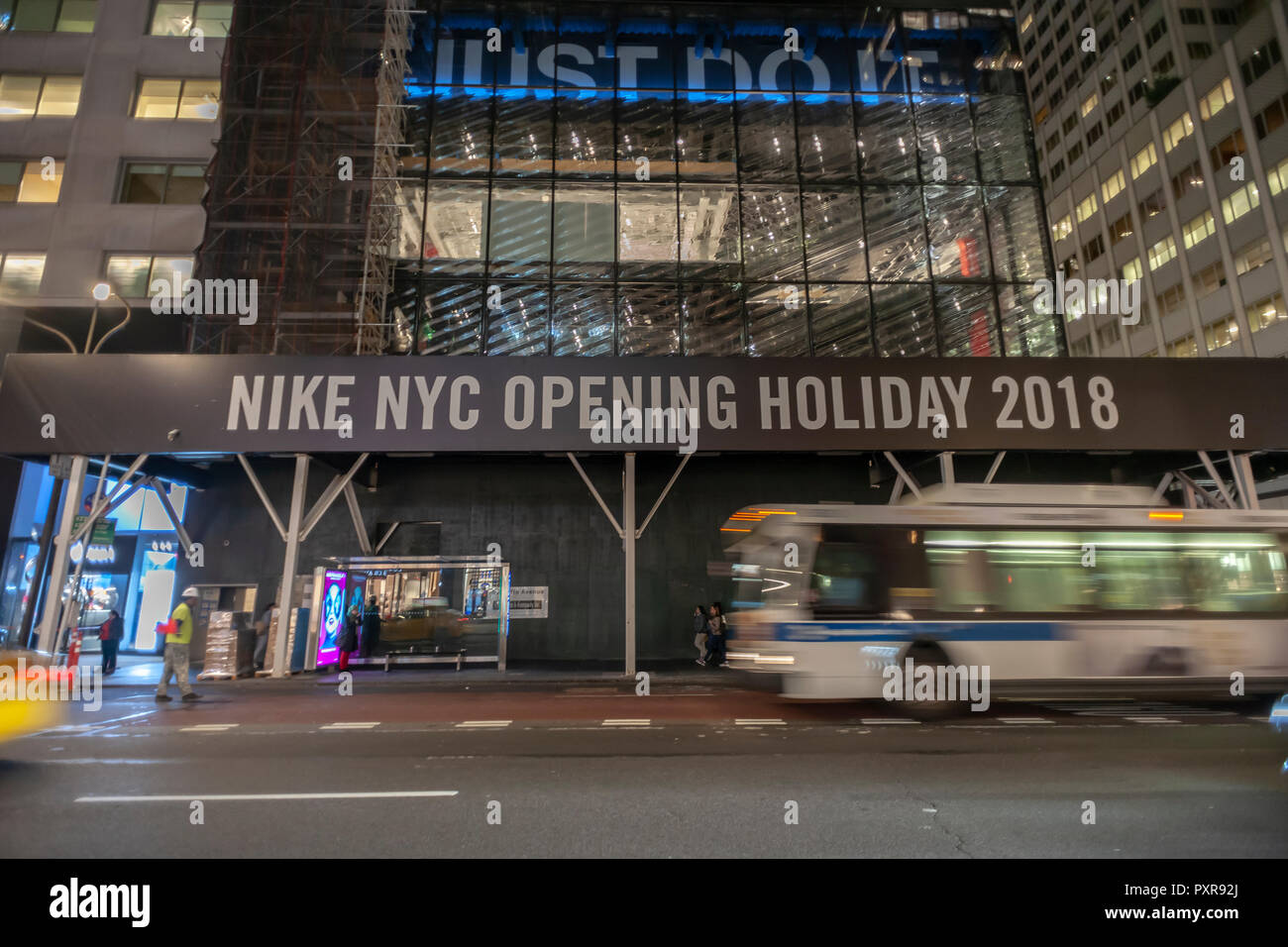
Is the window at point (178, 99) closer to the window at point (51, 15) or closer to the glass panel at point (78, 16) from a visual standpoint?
the glass panel at point (78, 16)

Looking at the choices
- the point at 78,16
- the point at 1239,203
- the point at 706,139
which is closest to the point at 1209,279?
the point at 1239,203

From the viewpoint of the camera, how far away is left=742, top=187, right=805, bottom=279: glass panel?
750 inches

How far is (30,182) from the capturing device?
21.0 meters

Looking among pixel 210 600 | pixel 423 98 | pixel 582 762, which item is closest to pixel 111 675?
pixel 210 600

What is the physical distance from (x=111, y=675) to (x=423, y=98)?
18.0 metres

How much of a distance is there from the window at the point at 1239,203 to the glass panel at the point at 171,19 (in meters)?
54.1

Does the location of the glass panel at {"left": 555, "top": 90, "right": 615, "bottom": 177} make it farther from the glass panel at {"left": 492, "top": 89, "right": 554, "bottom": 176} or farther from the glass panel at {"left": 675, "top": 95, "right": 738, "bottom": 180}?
the glass panel at {"left": 675, "top": 95, "right": 738, "bottom": 180}

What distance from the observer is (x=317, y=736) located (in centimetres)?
820

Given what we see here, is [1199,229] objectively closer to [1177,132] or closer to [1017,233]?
[1177,132]

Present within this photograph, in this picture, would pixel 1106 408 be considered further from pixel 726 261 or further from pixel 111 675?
pixel 111 675

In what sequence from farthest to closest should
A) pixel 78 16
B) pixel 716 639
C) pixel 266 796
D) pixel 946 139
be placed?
pixel 78 16 → pixel 946 139 → pixel 716 639 → pixel 266 796

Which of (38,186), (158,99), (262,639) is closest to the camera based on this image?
(262,639)

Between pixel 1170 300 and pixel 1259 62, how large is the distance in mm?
14445

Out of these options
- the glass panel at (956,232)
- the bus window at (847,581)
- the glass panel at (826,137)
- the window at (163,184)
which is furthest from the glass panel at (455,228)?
the bus window at (847,581)
